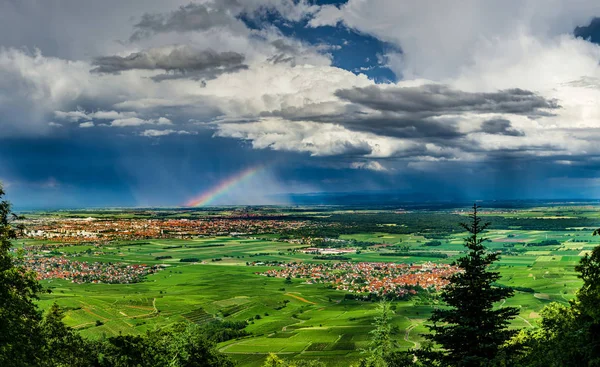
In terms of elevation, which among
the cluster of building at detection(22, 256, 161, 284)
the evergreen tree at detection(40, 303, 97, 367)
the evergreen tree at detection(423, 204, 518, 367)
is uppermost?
the evergreen tree at detection(423, 204, 518, 367)

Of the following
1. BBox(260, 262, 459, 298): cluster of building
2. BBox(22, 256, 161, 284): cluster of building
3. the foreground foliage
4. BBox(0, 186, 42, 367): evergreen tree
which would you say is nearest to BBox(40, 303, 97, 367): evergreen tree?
the foreground foliage

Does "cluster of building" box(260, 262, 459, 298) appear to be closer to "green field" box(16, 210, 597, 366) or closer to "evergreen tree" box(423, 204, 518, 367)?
"green field" box(16, 210, 597, 366)

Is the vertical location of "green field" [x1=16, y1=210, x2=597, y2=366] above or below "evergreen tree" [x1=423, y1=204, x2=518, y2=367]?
below

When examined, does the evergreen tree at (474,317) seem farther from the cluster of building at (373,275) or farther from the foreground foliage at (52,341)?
the cluster of building at (373,275)

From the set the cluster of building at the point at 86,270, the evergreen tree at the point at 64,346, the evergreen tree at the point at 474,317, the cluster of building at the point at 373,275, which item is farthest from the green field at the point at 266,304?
the evergreen tree at the point at 474,317

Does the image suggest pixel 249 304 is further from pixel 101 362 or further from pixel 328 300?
pixel 101 362

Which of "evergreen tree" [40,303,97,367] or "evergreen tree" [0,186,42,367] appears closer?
"evergreen tree" [0,186,42,367]

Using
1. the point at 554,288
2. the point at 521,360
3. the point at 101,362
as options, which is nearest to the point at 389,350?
the point at 521,360

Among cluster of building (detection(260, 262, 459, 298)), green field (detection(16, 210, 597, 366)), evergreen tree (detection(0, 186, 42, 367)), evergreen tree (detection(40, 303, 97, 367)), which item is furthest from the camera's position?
cluster of building (detection(260, 262, 459, 298))
